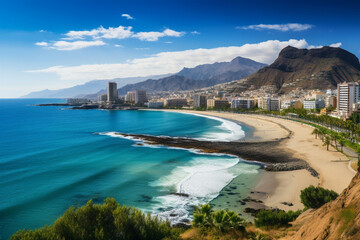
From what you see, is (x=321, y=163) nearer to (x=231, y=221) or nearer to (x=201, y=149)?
(x=201, y=149)

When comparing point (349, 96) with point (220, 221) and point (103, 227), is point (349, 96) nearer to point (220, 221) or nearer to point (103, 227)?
point (220, 221)

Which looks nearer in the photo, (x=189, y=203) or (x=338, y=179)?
(x=189, y=203)

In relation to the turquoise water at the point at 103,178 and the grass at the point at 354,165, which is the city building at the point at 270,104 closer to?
the turquoise water at the point at 103,178

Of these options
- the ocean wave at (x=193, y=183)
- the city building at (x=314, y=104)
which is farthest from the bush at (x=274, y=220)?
the city building at (x=314, y=104)

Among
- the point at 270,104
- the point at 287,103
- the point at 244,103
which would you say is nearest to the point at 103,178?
the point at 270,104

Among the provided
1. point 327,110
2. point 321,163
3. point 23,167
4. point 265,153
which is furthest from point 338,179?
point 327,110

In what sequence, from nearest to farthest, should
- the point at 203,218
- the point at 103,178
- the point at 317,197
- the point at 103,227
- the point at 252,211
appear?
the point at 103,227, the point at 203,218, the point at 317,197, the point at 252,211, the point at 103,178

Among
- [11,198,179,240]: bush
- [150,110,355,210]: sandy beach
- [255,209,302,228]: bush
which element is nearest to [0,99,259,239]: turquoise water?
[150,110,355,210]: sandy beach

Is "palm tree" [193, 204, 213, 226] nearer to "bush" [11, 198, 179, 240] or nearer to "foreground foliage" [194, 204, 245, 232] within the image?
"foreground foliage" [194, 204, 245, 232]
